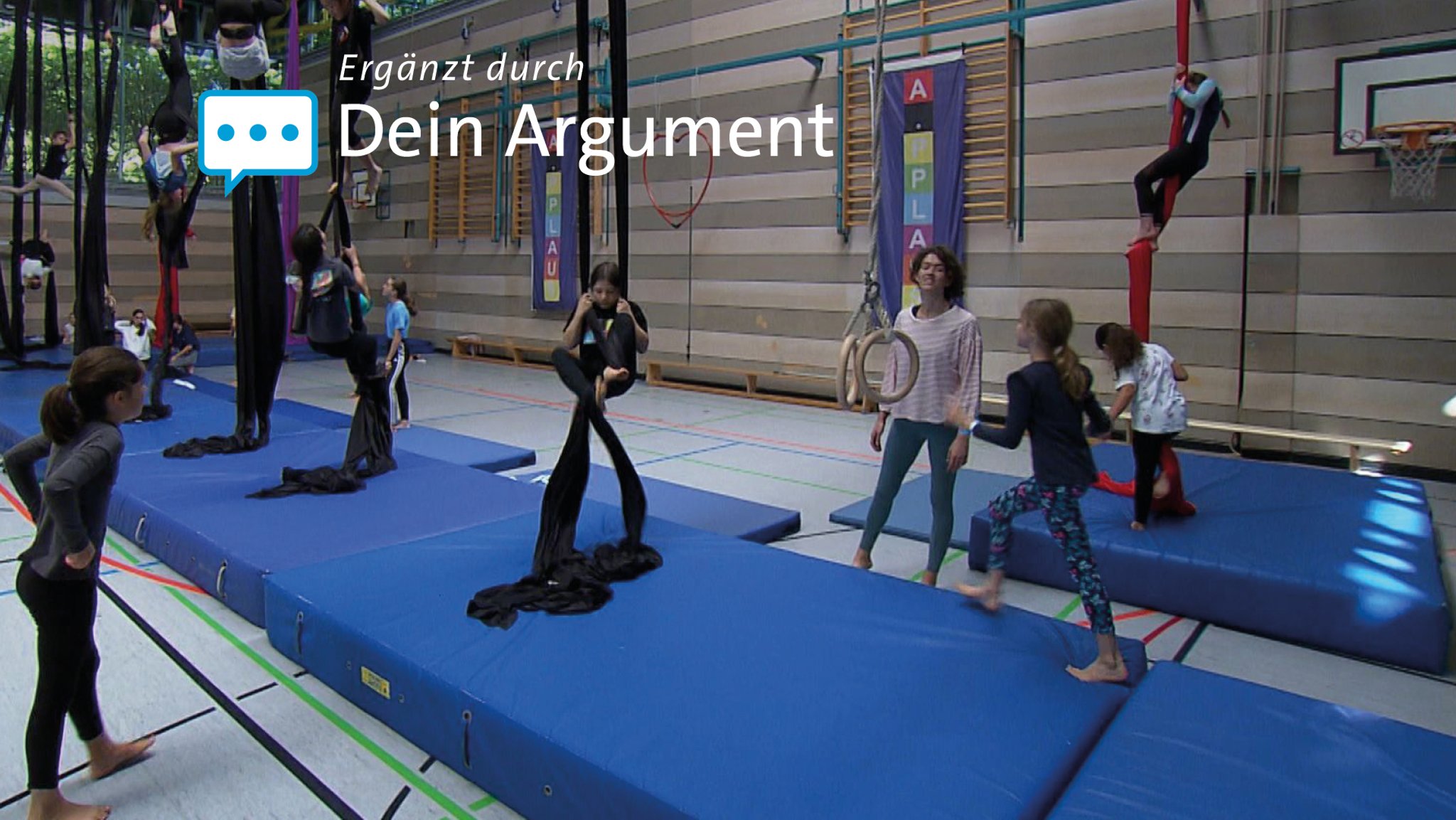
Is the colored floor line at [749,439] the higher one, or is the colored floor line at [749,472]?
the colored floor line at [749,439]

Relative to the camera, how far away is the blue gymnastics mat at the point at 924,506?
4.28 m

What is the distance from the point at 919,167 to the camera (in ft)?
25.3

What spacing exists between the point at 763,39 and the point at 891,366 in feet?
20.7

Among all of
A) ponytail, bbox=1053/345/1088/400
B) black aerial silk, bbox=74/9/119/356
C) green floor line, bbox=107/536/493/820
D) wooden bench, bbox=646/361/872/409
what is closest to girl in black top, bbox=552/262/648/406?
green floor line, bbox=107/536/493/820

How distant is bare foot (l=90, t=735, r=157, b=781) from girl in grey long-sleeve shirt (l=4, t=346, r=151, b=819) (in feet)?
0.58

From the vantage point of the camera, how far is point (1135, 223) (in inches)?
265

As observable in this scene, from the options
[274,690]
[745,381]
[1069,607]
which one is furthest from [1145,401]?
[745,381]

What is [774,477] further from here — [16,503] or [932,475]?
[16,503]

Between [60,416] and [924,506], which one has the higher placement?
[60,416]

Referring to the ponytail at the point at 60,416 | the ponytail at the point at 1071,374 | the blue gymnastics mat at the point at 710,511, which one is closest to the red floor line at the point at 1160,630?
the ponytail at the point at 1071,374

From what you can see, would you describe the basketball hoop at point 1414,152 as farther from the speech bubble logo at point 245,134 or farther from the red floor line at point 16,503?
the red floor line at point 16,503

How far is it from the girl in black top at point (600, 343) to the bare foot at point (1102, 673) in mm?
1750

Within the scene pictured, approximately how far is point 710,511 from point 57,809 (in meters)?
2.83

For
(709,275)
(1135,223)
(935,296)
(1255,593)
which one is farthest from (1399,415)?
(709,275)
